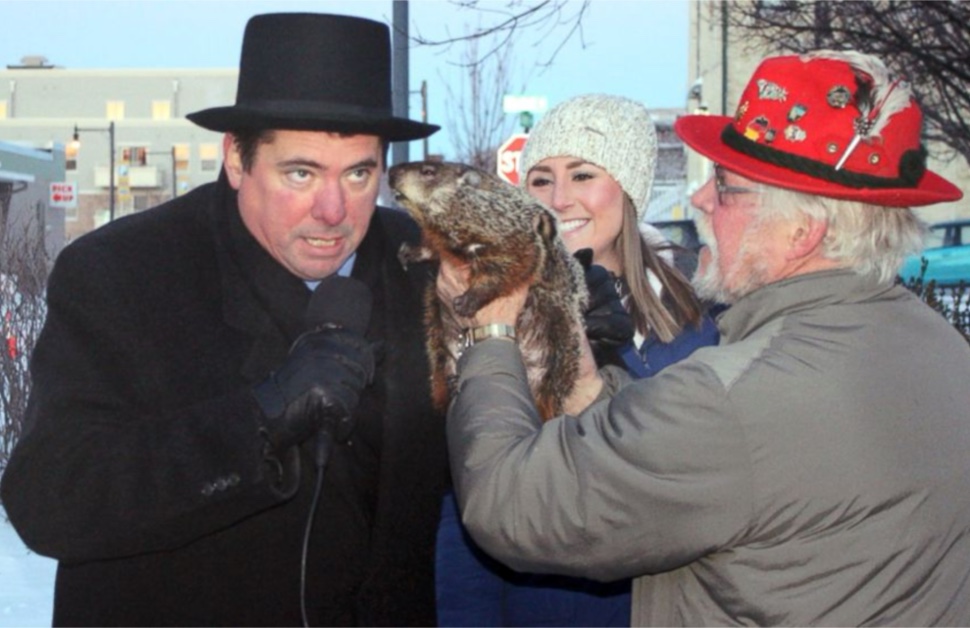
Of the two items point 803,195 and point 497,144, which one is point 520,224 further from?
point 497,144

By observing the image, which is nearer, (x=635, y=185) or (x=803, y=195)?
(x=803, y=195)

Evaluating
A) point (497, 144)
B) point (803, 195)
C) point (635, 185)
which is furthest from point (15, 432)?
point (497, 144)

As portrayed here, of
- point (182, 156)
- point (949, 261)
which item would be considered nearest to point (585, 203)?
point (949, 261)

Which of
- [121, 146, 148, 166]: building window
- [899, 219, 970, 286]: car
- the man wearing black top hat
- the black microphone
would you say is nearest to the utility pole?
the man wearing black top hat

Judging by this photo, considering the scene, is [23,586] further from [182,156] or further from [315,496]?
[182,156]

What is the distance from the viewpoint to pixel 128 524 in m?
2.47

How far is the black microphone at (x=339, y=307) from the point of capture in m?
2.58

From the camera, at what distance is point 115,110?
71250mm

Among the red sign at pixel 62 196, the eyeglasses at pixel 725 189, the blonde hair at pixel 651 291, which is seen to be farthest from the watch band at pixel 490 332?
the red sign at pixel 62 196

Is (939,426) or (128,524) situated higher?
(939,426)

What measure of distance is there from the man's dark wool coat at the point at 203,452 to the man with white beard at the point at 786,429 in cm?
43

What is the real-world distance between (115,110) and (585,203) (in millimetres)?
70917

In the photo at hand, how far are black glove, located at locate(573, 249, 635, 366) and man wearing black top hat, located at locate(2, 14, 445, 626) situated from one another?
380 millimetres

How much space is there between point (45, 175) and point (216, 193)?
39178mm
